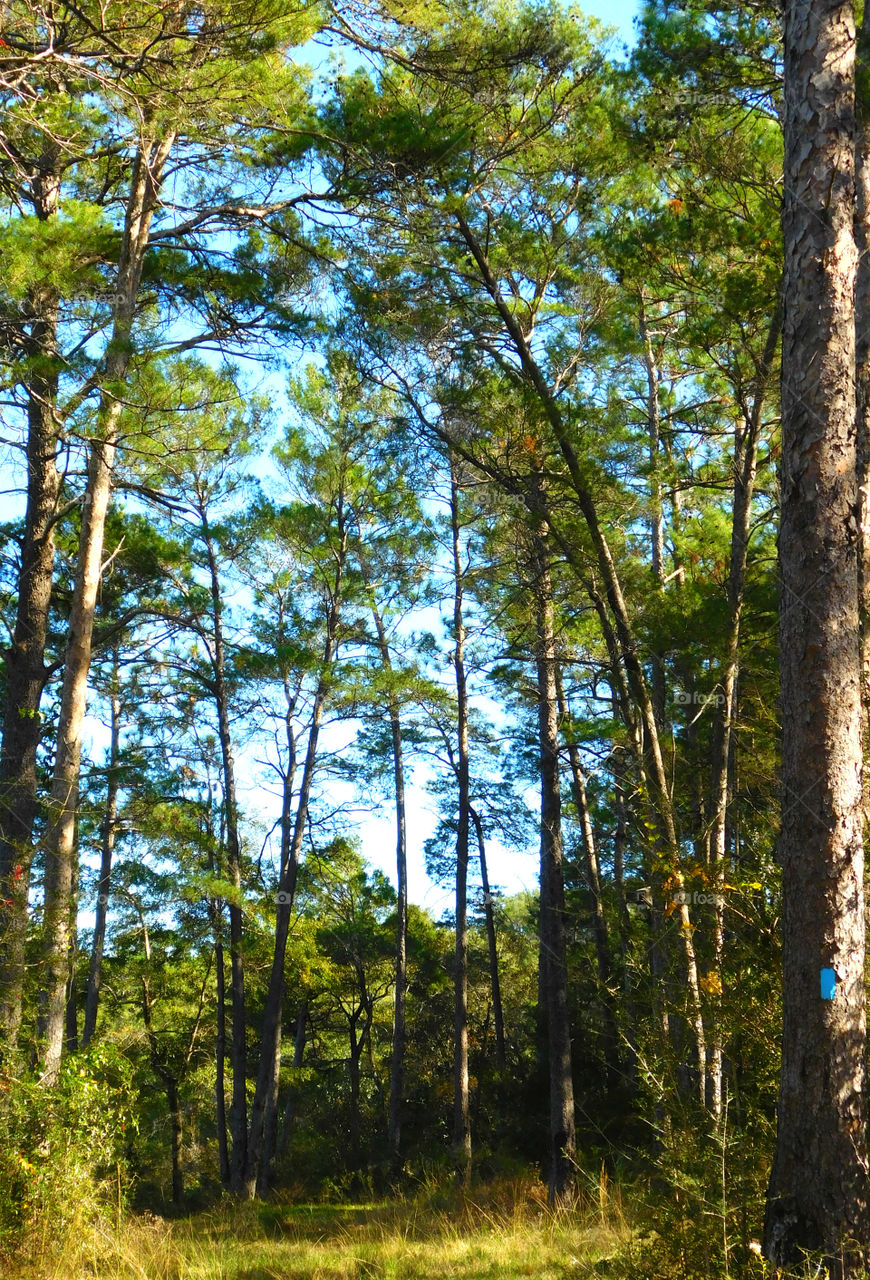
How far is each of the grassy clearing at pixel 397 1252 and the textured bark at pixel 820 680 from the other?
0.96 metres

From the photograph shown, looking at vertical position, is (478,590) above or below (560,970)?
above

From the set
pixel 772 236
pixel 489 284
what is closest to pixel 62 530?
pixel 489 284

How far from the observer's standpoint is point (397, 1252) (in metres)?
6.16

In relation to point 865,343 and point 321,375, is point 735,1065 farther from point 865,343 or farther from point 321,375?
point 321,375

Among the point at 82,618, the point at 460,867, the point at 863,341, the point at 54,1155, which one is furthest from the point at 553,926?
the point at 863,341

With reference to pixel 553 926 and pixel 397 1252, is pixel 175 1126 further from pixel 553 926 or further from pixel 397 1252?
pixel 397 1252

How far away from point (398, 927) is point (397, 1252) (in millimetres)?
10574

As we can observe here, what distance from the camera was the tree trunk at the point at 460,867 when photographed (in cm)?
1372

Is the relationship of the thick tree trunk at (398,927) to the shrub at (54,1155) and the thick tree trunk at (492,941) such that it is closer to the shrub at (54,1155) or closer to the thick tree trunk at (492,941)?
the thick tree trunk at (492,941)

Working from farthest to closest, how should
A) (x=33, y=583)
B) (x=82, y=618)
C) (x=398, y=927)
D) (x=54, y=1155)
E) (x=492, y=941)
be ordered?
(x=492, y=941)
(x=398, y=927)
(x=33, y=583)
(x=82, y=618)
(x=54, y=1155)

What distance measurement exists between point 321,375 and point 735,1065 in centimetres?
1344

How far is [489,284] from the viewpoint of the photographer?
7.60 metres

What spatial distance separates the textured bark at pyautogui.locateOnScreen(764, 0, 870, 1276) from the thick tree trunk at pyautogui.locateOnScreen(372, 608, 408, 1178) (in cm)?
1134

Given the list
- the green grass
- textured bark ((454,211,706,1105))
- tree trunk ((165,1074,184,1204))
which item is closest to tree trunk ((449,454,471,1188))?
the green grass
